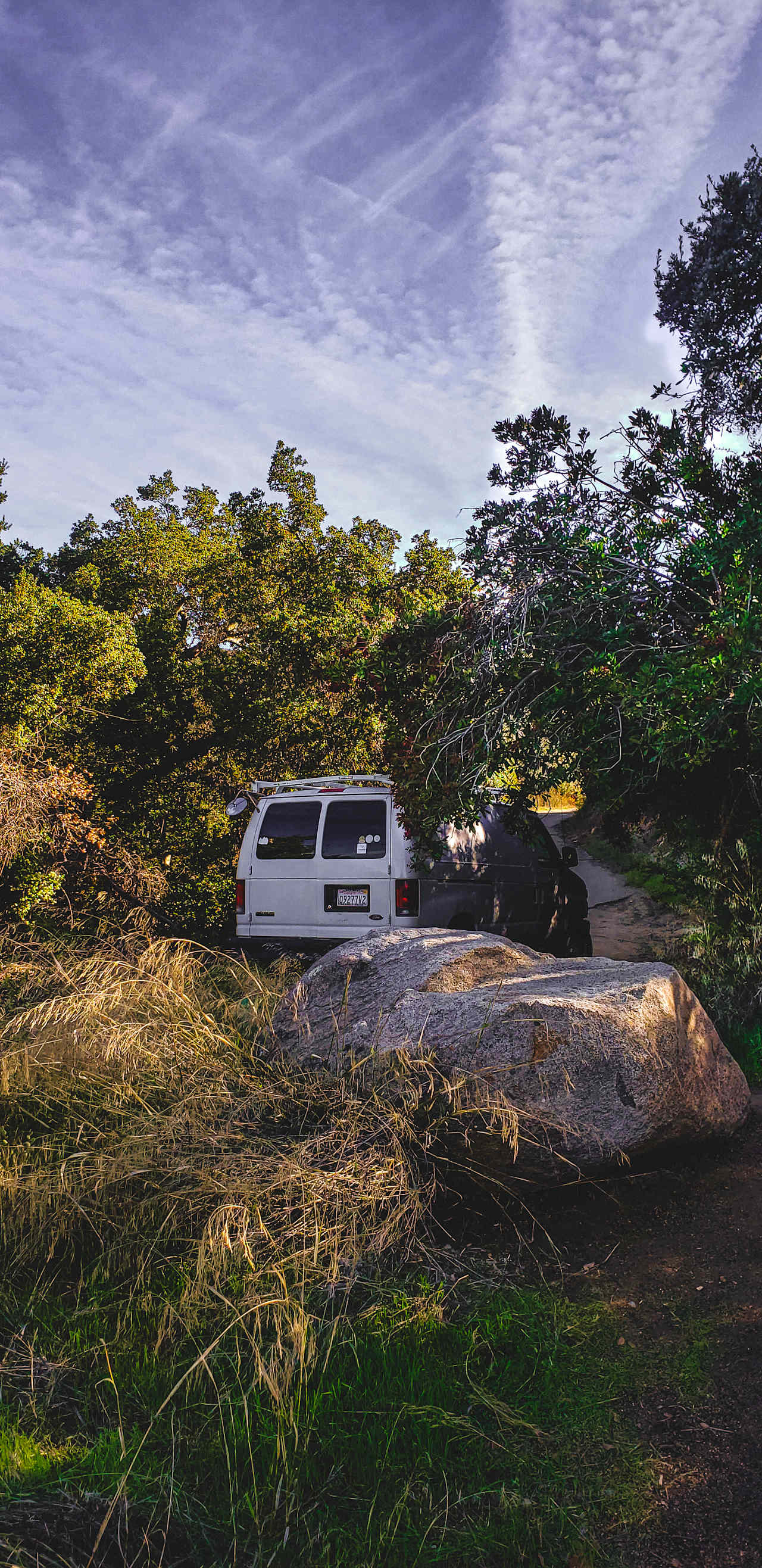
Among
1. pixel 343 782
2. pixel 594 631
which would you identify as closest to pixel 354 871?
pixel 343 782

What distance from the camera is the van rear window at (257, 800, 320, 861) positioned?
8.77 m

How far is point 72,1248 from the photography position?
375cm

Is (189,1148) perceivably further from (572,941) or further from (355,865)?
(572,941)

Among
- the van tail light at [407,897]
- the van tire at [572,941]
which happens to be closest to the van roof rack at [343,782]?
the van tail light at [407,897]

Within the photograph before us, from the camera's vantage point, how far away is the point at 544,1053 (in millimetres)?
4230

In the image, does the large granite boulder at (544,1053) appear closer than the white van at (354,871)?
Yes

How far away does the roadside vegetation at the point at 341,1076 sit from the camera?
2605 mm

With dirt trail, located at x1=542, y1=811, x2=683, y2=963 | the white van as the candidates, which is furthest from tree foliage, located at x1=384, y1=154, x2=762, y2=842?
dirt trail, located at x1=542, y1=811, x2=683, y2=963

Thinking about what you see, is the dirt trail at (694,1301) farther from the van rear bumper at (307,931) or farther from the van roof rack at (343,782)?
the van roof rack at (343,782)

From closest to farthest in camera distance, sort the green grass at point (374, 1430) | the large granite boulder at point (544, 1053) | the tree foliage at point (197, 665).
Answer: the green grass at point (374, 1430) < the large granite boulder at point (544, 1053) < the tree foliage at point (197, 665)

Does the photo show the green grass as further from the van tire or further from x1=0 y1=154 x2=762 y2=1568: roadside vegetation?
the van tire

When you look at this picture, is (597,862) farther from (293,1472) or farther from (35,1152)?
(293,1472)

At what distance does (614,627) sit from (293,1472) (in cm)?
541

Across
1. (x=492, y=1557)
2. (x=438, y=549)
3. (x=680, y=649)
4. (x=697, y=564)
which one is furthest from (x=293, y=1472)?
(x=438, y=549)
